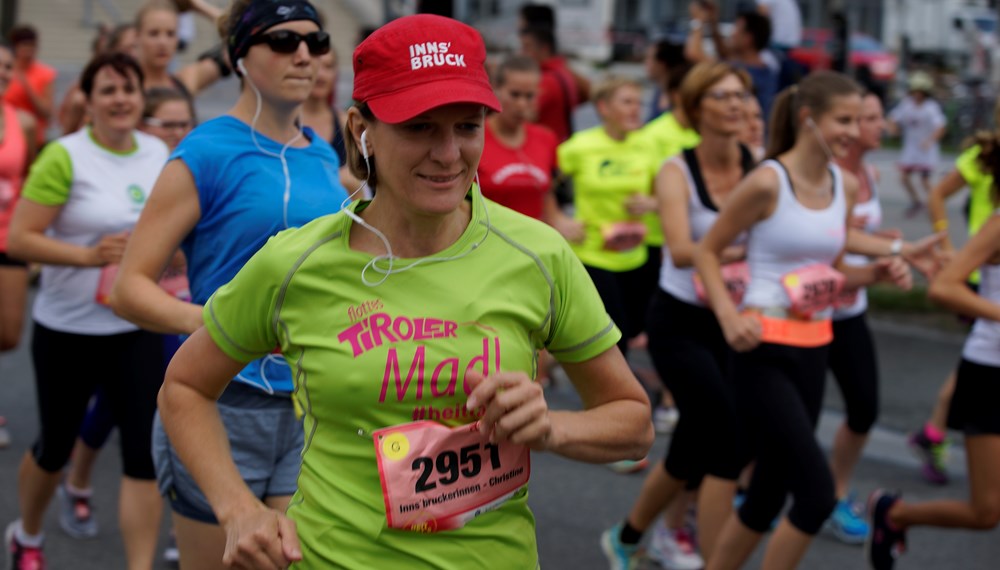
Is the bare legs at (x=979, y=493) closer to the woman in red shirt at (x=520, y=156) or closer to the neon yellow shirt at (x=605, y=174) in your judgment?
the woman in red shirt at (x=520, y=156)

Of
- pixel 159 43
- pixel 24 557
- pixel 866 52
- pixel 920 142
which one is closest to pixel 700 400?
pixel 24 557

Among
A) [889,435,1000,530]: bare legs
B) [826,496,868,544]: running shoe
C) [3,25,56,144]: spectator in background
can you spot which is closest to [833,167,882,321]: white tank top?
[826,496,868,544]: running shoe

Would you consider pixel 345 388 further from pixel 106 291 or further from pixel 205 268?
pixel 106 291

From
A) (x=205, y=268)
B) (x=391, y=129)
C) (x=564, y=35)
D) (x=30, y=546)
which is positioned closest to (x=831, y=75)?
(x=205, y=268)

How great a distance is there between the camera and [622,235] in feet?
22.5

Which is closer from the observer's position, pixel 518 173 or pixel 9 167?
pixel 518 173

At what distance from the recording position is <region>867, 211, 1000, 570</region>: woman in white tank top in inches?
193

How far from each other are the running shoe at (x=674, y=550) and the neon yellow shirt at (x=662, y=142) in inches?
83.9

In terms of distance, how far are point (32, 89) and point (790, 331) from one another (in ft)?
25.9

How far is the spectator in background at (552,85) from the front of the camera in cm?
941

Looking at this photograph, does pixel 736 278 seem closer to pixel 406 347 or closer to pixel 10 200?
pixel 406 347

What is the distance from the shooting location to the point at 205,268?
11.7 ft

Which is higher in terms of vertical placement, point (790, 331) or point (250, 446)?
point (250, 446)

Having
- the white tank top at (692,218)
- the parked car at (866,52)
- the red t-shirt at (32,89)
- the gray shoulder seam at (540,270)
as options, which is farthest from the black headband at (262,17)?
the parked car at (866,52)
